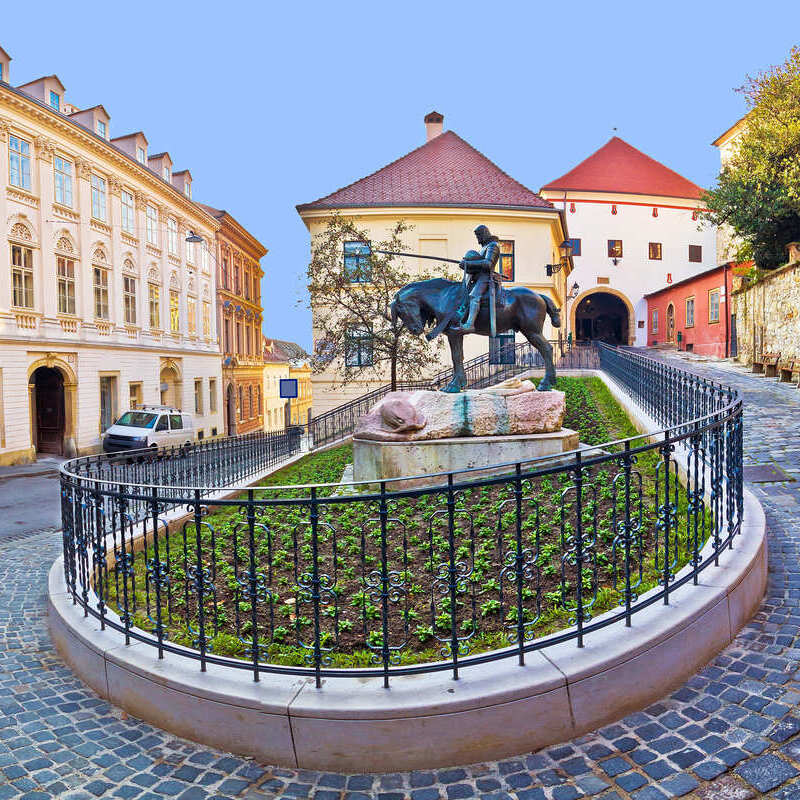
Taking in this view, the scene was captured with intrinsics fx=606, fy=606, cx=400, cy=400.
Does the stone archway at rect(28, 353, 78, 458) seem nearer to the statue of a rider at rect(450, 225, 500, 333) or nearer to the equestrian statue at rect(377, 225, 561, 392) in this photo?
the equestrian statue at rect(377, 225, 561, 392)

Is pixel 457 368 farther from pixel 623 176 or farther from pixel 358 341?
pixel 623 176

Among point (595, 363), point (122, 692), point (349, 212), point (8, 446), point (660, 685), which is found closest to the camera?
point (660, 685)

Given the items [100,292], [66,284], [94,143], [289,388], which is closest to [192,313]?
[100,292]

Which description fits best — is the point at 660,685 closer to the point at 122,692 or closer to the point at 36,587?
the point at 122,692

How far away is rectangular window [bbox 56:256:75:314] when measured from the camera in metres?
22.1

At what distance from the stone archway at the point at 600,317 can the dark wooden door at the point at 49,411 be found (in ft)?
108

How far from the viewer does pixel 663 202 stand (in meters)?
44.0

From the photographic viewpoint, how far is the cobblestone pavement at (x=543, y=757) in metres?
2.79

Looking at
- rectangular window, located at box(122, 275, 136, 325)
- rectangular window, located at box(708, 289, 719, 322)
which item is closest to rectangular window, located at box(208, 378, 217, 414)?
rectangular window, located at box(122, 275, 136, 325)

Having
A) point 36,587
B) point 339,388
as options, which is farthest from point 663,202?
point 36,587

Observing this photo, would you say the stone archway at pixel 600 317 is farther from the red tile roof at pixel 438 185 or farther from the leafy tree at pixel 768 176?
the leafy tree at pixel 768 176

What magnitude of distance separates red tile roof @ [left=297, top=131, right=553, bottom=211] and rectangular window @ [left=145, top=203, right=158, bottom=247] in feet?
23.5

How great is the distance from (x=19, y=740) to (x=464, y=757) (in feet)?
8.31

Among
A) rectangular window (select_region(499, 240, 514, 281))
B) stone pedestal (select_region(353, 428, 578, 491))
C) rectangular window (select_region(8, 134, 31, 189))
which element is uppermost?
rectangular window (select_region(8, 134, 31, 189))
